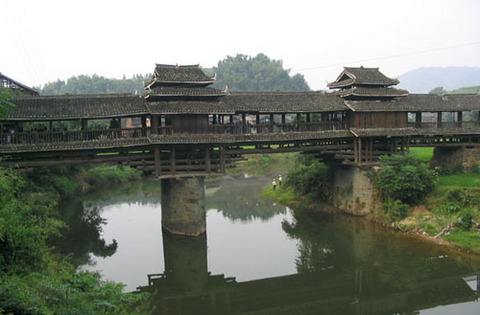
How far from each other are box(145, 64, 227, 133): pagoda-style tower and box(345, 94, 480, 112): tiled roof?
916 cm

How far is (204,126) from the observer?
83.0 ft

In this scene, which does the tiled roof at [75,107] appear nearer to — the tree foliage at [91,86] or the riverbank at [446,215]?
the riverbank at [446,215]

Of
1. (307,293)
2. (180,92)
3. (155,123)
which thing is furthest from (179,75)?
(307,293)

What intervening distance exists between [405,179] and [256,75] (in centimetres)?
11568

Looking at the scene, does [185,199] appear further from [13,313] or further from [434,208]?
[13,313]

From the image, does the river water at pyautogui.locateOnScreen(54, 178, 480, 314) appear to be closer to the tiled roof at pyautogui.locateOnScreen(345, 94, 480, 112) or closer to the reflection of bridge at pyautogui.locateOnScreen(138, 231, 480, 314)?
the reflection of bridge at pyautogui.locateOnScreen(138, 231, 480, 314)

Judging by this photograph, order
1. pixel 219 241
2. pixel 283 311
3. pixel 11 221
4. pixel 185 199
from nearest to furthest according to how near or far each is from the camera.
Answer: pixel 11 221
pixel 283 311
pixel 185 199
pixel 219 241

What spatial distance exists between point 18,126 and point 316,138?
1651 cm

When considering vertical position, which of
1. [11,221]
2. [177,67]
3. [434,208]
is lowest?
[434,208]

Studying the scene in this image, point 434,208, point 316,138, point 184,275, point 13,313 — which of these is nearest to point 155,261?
point 184,275

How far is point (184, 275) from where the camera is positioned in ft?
73.1

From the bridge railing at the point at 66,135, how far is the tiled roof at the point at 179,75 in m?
2.85

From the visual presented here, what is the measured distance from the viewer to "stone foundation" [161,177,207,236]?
1021 inches

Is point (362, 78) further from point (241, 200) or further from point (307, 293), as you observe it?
point (241, 200)
